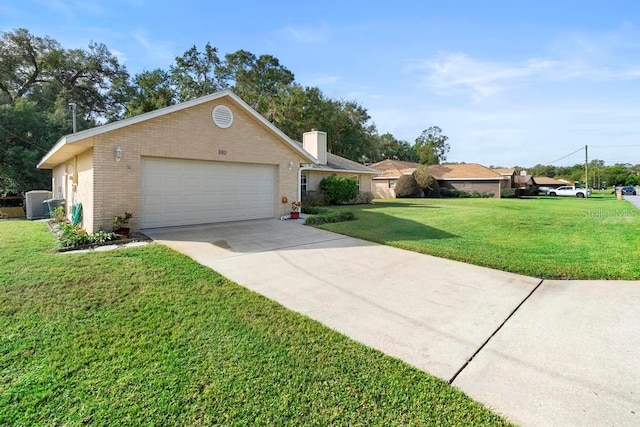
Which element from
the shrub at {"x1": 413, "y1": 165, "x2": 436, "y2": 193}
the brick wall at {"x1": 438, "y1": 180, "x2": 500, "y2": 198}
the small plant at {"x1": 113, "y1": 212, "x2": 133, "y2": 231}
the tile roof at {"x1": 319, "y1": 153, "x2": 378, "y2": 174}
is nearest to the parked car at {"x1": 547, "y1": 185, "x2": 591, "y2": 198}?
the brick wall at {"x1": 438, "y1": 180, "x2": 500, "y2": 198}

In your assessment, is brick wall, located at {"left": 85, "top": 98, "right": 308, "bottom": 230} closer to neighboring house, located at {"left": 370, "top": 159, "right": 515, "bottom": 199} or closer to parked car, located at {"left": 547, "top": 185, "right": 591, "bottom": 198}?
neighboring house, located at {"left": 370, "top": 159, "right": 515, "bottom": 199}

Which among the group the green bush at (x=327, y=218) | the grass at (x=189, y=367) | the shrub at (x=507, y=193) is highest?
the shrub at (x=507, y=193)

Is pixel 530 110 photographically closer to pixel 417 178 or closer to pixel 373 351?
pixel 417 178

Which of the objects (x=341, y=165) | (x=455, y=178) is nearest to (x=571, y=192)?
(x=455, y=178)

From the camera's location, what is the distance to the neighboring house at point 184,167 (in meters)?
8.62

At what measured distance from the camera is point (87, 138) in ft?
26.6

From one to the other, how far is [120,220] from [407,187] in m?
28.0

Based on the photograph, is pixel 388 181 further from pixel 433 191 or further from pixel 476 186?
pixel 476 186

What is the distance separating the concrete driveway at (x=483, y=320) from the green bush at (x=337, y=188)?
12.6m

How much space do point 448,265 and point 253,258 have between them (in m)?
4.05

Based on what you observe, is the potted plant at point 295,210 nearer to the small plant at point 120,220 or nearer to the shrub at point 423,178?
the small plant at point 120,220

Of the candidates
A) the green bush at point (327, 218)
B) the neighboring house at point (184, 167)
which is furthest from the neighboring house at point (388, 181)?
the neighboring house at point (184, 167)

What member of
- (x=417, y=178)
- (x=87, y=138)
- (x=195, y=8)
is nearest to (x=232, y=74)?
(x=417, y=178)

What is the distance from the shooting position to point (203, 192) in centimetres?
1077
